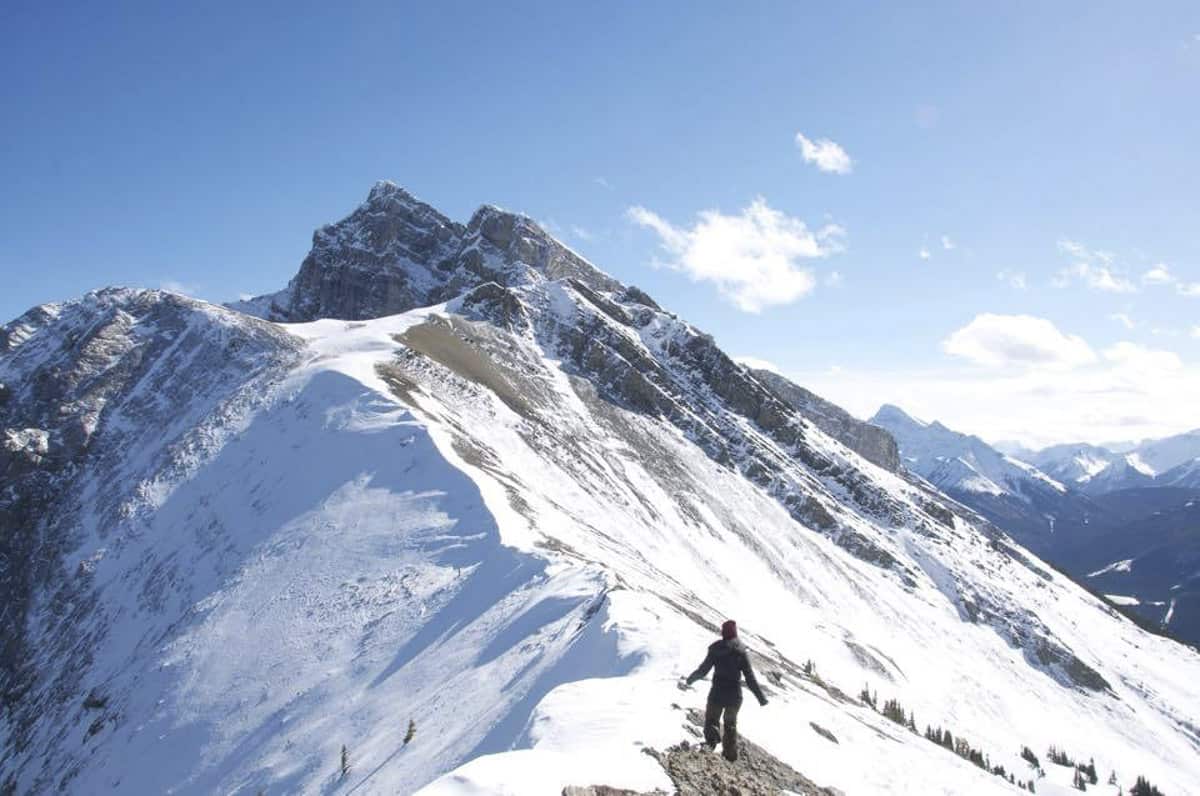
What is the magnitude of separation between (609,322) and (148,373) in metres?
65.0

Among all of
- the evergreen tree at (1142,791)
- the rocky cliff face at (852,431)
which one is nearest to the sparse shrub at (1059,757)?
the evergreen tree at (1142,791)

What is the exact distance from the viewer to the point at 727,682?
12328mm

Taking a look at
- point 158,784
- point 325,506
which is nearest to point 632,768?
point 158,784

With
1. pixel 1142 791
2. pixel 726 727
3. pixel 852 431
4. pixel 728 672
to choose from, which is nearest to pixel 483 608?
pixel 726 727

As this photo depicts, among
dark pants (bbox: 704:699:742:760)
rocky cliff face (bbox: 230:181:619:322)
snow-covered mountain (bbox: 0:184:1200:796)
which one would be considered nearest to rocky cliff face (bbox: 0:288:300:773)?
snow-covered mountain (bbox: 0:184:1200:796)

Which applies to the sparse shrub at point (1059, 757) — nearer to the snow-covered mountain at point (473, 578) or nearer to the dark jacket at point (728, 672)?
the snow-covered mountain at point (473, 578)

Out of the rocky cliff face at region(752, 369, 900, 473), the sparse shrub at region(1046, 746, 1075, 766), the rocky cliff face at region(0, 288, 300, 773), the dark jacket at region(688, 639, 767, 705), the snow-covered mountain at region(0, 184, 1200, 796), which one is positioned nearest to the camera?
the dark jacket at region(688, 639, 767, 705)

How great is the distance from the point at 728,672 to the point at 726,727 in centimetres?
119

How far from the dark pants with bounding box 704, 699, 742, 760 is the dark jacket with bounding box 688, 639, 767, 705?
0.13 metres

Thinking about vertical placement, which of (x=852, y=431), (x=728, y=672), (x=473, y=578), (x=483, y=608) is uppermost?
(x=852, y=431)

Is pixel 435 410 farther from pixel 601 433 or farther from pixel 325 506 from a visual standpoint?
pixel 601 433

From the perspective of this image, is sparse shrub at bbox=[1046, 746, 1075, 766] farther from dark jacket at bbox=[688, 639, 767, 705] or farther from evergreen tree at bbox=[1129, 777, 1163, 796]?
dark jacket at bbox=[688, 639, 767, 705]

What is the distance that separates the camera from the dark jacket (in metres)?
12.4

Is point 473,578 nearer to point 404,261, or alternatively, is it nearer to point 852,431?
point 404,261
